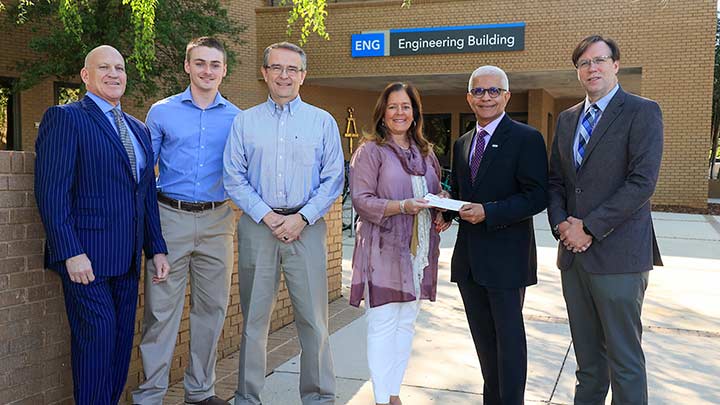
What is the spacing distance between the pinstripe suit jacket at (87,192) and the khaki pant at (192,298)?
34cm

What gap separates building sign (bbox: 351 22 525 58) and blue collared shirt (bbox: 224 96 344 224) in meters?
16.0

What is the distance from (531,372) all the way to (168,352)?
2.43 m

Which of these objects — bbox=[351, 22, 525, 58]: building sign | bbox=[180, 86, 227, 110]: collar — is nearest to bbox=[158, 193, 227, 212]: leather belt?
bbox=[180, 86, 227, 110]: collar

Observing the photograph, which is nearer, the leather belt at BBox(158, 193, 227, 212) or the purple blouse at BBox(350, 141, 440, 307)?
the purple blouse at BBox(350, 141, 440, 307)

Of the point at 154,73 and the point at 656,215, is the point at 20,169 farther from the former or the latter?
the point at 656,215

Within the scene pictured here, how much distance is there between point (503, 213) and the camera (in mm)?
3334

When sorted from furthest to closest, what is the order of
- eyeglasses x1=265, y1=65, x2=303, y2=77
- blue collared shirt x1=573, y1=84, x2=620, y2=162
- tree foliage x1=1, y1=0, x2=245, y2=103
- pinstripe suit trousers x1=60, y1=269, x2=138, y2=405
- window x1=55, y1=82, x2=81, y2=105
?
window x1=55, y1=82, x2=81, y2=105 < tree foliage x1=1, y1=0, x2=245, y2=103 < eyeglasses x1=265, y1=65, x2=303, y2=77 < blue collared shirt x1=573, y1=84, x2=620, y2=162 < pinstripe suit trousers x1=60, y1=269, x2=138, y2=405

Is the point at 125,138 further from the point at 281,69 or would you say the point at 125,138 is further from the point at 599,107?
the point at 599,107

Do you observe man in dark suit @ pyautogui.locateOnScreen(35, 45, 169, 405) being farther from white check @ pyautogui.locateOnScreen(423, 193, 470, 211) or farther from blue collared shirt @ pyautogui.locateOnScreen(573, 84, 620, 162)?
blue collared shirt @ pyautogui.locateOnScreen(573, 84, 620, 162)

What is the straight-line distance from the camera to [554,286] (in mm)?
7449

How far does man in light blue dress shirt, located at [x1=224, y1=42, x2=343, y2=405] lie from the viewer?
362 centimetres

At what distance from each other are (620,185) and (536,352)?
225 cm

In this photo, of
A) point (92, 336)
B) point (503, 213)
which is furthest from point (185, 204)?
point (503, 213)

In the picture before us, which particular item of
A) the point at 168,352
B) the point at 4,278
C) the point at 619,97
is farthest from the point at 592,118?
the point at 4,278
